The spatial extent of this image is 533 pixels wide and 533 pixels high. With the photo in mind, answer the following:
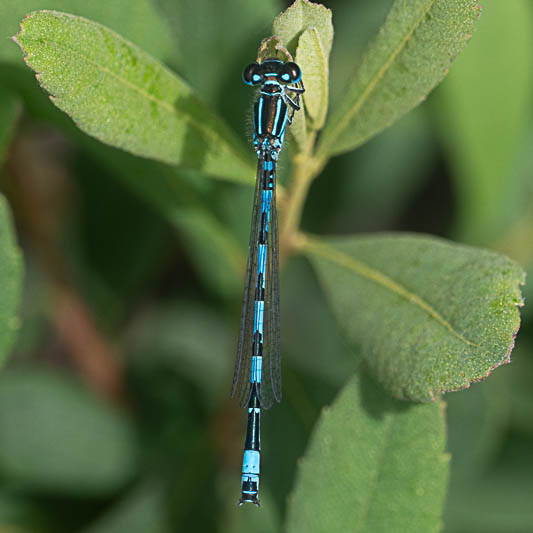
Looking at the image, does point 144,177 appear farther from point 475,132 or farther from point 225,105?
point 475,132

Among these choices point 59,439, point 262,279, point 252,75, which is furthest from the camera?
point 59,439

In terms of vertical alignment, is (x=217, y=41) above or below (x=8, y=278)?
above

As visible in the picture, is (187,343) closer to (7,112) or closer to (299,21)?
(7,112)

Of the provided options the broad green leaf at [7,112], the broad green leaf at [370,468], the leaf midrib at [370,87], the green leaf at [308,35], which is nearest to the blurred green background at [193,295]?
the broad green leaf at [7,112]

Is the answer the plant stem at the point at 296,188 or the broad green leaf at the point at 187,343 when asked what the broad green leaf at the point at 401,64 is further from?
the broad green leaf at the point at 187,343

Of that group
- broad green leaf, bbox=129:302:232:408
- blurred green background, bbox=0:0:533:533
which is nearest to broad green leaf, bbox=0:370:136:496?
blurred green background, bbox=0:0:533:533

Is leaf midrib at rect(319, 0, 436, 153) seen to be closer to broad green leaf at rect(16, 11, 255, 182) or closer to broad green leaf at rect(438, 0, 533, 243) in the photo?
broad green leaf at rect(16, 11, 255, 182)

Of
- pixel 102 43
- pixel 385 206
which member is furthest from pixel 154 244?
pixel 102 43

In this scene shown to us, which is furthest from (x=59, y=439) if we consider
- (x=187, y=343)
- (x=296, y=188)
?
(x=296, y=188)
